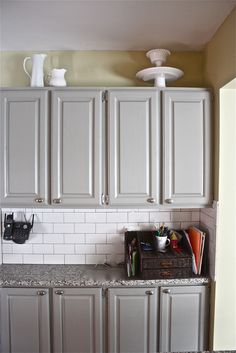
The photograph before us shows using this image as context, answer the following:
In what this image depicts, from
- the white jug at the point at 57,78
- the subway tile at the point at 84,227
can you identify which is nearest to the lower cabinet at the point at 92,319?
the subway tile at the point at 84,227

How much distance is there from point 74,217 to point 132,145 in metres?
0.78

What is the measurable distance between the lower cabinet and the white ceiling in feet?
5.90

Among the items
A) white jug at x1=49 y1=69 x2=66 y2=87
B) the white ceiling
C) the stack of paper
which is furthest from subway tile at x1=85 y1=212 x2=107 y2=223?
the white ceiling

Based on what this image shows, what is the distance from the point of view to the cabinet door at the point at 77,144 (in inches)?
67.5

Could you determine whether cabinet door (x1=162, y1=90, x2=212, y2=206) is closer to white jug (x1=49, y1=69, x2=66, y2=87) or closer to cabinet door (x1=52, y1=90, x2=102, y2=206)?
cabinet door (x1=52, y1=90, x2=102, y2=206)

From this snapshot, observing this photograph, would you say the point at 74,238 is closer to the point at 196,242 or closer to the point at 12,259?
the point at 12,259

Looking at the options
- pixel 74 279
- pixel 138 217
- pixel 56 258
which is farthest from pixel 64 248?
pixel 138 217

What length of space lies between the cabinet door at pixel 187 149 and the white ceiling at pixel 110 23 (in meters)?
0.43

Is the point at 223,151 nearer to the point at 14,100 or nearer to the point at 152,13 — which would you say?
the point at 152,13

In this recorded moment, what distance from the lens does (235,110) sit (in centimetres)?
167

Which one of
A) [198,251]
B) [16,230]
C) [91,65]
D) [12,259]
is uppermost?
[91,65]

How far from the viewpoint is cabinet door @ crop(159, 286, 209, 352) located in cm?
169

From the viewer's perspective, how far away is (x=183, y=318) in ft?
5.58

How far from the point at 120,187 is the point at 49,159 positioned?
552mm
